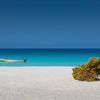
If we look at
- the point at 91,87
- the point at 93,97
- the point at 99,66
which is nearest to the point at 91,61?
the point at 99,66

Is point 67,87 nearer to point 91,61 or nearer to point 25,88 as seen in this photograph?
point 25,88

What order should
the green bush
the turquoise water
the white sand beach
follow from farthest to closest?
the turquoise water
the green bush
the white sand beach

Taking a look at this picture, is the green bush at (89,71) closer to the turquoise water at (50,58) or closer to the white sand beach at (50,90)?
the white sand beach at (50,90)

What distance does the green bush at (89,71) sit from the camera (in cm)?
1329

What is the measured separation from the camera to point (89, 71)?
44.0ft

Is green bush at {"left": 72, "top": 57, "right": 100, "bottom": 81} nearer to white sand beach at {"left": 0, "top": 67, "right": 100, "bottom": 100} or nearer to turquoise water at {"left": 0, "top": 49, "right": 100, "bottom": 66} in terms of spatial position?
white sand beach at {"left": 0, "top": 67, "right": 100, "bottom": 100}

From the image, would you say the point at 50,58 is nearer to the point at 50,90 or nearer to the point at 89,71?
the point at 89,71

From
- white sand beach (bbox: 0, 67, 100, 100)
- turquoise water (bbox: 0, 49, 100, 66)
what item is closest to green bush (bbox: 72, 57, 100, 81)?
white sand beach (bbox: 0, 67, 100, 100)

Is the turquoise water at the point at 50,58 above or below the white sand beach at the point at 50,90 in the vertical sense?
above

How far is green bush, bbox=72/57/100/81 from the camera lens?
523 inches

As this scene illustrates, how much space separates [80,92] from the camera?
10.4 m

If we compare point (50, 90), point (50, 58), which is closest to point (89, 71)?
point (50, 90)

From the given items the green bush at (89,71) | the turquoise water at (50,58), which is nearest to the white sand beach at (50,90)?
the green bush at (89,71)

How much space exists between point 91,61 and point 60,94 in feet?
12.8
